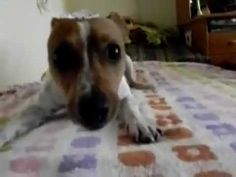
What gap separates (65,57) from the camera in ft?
4.10

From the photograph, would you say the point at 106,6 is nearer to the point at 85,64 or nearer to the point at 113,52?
the point at 113,52

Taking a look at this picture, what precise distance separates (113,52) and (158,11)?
2.45 meters

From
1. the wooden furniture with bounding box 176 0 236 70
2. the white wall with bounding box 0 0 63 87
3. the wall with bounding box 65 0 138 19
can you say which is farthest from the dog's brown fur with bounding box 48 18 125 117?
the wall with bounding box 65 0 138 19

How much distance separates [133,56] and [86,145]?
2093mm

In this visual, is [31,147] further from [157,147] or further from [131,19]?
[131,19]

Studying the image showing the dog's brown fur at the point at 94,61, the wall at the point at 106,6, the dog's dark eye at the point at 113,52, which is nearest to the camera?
the dog's brown fur at the point at 94,61

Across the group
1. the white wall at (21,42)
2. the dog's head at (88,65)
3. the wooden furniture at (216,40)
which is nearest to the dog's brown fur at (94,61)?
the dog's head at (88,65)

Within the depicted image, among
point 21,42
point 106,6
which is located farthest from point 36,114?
point 106,6

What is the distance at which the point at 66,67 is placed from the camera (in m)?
1.25

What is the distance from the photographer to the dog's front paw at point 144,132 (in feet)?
3.33

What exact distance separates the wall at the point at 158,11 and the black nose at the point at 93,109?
8.81 ft

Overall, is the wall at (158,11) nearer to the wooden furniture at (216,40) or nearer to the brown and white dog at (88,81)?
the wooden furniture at (216,40)

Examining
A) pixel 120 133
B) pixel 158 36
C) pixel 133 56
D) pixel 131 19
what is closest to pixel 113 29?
pixel 120 133

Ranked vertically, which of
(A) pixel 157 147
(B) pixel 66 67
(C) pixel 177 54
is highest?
(B) pixel 66 67
